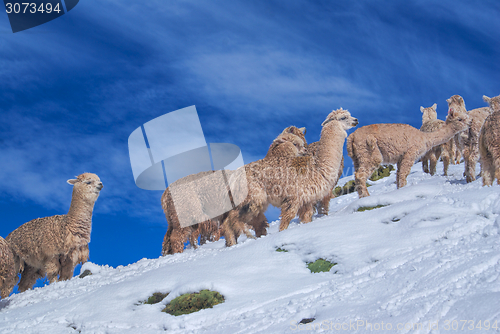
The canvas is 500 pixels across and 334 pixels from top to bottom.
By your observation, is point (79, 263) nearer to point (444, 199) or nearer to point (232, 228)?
point (232, 228)

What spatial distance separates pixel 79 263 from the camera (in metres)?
9.79

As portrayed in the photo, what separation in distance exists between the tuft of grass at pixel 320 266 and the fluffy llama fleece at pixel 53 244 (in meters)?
6.67

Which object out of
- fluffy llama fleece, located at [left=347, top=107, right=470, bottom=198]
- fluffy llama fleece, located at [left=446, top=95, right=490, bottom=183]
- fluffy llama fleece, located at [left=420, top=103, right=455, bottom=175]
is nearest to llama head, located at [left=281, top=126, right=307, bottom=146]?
fluffy llama fleece, located at [left=347, top=107, right=470, bottom=198]

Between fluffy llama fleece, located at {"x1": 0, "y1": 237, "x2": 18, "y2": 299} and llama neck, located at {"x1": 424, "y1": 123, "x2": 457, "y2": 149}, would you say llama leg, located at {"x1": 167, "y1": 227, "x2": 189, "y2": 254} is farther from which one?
llama neck, located at {"x1": 424, "y1": 123, "x2": 457, "y2": 149}

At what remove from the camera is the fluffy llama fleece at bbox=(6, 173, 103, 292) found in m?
9.45

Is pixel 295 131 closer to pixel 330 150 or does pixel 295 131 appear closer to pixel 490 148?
pixel 330 150

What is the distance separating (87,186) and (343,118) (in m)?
6.82

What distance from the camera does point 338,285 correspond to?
475 cm

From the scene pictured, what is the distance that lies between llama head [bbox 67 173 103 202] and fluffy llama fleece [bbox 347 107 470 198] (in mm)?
7588

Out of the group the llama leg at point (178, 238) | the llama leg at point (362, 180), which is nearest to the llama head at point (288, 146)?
the llama leg at point (178, 238)

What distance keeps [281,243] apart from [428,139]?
9084mm

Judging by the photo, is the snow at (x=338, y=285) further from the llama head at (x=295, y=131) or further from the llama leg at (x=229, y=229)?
the llama head at (x=295, y=131)

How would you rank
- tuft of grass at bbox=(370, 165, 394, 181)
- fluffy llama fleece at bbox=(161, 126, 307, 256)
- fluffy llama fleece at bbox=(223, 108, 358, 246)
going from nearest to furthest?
fluffy llama fleece at bbox=(223, 108, 358, 246) < fluffy llama fleece at bbox=(161, 126, 307, 256) < tuft of grass at bbox=(370, 165, 394, 181)

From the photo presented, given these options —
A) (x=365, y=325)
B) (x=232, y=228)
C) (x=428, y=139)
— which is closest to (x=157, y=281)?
(x=232, y=228)
